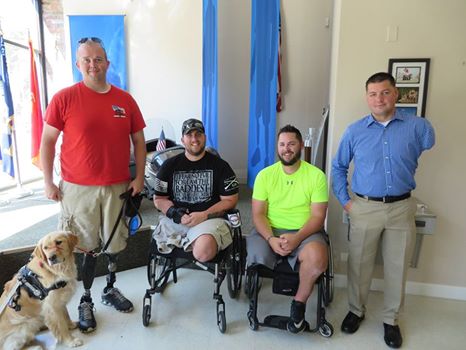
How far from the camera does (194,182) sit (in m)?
2.25

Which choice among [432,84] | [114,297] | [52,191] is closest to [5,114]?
[52,191]

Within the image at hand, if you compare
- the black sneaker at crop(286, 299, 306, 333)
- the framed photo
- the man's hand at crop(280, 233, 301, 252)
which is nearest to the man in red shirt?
the man's hand at crop(280, 233, 301, 252)

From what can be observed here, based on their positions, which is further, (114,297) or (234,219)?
(114,297)

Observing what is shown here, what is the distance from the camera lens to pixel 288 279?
6.52 feet

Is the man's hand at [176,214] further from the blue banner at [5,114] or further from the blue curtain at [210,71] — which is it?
the blue banner at [5,114]

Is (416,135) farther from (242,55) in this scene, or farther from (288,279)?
(242,55)

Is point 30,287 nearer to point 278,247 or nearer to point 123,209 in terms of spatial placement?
point 123,209

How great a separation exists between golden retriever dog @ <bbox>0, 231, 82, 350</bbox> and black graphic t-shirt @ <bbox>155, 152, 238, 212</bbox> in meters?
0.67

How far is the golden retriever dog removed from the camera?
176 centimetres

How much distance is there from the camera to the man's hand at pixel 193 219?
2.15 m

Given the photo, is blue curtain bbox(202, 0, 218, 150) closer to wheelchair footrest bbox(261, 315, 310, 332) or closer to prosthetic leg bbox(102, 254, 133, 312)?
prosthetic leg bbox(102, 254, 133, 312)

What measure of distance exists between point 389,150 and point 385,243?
0.55m

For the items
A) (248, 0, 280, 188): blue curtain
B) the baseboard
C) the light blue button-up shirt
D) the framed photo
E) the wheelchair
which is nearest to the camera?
the light blue button-up shirt

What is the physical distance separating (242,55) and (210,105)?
81 centimetres
